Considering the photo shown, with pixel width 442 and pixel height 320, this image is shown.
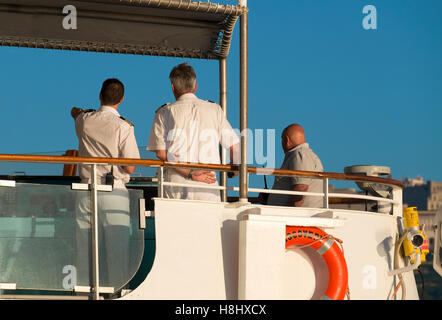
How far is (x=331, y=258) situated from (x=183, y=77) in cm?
202

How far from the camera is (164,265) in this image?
622 centimetres

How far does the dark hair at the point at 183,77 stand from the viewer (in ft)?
21.0

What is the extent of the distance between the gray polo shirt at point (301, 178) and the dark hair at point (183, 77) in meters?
1.41

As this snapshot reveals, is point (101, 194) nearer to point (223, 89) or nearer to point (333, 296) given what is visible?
point (333, 296)

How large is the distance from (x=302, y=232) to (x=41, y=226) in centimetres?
218

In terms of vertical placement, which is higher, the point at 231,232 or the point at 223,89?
the point at 223,89

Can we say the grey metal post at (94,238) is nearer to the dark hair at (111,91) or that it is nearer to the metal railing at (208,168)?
the metal railing at (208,168)

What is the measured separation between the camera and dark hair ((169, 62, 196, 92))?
21.0 feet

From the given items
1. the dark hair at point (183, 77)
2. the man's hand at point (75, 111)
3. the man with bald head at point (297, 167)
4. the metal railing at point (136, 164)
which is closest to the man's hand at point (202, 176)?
the metal railing at point (136, 164)

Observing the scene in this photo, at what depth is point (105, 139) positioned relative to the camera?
250 inches

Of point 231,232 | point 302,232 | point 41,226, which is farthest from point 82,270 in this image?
point 302,232

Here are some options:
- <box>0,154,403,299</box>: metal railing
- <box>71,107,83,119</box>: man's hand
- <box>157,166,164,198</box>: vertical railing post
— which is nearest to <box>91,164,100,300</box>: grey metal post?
<box>0,154,403,299</box>: metal railing

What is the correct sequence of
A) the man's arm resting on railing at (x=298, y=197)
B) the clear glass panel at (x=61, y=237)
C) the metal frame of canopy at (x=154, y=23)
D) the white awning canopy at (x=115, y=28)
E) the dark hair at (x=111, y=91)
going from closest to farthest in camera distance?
the clear glass panel at (x=61, y=237) → the dark hair at (x=111, y=91) → the metal frame of canopy at (x=154, y=23) → the man's arm resting on railing at (x=298, y=197) → the white awning canopy at (x=115, y=28)

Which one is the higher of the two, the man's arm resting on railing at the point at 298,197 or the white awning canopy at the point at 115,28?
the white awning canopy at the point at 115,28
